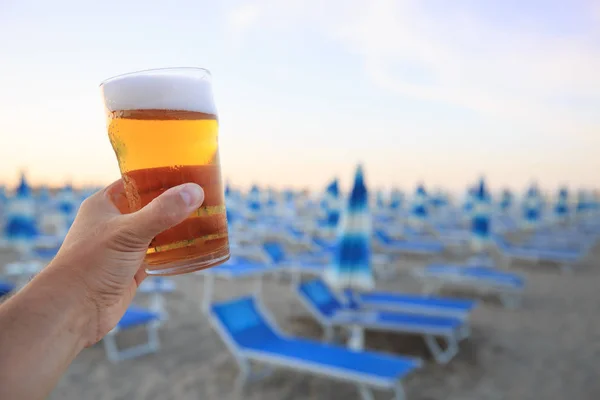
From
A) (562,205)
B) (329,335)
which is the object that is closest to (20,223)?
(329,335)

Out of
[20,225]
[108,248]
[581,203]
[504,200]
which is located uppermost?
[108,248]

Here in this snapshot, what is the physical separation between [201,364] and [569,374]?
4165 millimetres

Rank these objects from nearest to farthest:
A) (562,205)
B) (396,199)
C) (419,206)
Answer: (419,206)
(562,205)
(396,199)

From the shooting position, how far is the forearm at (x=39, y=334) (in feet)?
2.91

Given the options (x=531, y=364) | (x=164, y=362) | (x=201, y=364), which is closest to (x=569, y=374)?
(x=531, y=364)

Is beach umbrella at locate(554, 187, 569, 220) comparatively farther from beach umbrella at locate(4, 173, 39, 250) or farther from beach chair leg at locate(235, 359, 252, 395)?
beach chair leg at locate(235, 359, 252, 395)

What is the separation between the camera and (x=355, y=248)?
5.91 metres

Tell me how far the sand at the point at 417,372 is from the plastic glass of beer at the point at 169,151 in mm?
4095

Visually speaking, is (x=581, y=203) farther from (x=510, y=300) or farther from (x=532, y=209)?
(x=510, y=300)

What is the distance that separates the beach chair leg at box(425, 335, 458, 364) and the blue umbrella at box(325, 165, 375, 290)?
1034 mm

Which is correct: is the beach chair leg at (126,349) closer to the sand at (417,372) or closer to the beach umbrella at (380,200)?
the sand at (417,372)

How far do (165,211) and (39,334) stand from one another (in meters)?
0.33

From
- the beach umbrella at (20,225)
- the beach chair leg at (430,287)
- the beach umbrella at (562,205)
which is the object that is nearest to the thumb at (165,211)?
the beach chair leg at (430,287)

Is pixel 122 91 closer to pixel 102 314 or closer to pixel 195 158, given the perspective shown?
pixel 195 158
